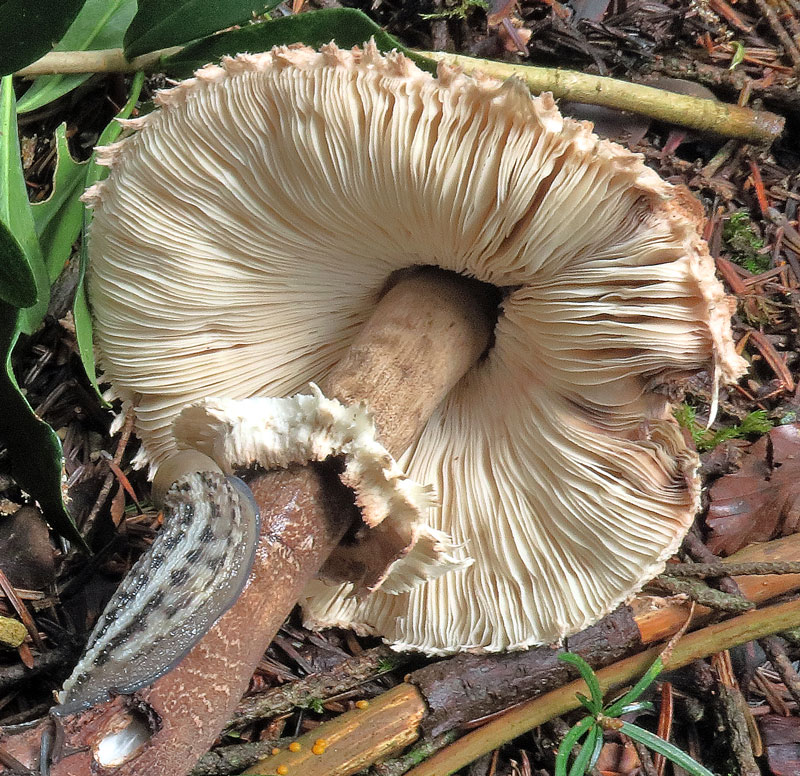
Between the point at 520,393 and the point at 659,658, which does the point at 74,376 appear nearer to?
the point at 520,393

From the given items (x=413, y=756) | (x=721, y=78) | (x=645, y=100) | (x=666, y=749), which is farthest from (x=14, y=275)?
(x=721, y=78)

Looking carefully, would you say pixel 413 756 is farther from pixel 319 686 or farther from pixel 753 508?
pixel 753 508

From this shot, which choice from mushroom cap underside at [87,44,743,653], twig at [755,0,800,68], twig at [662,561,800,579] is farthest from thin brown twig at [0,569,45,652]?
twig at [755,0,800,68]

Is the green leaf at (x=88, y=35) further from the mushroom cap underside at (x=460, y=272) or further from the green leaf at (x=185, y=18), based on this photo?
the mushroom cap underside at (x=460, y=272)

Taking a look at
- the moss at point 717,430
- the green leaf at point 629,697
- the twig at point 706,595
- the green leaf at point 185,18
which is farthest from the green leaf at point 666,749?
the green leaf at point 185,18

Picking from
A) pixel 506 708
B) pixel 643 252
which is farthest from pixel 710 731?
pixel 643 252
